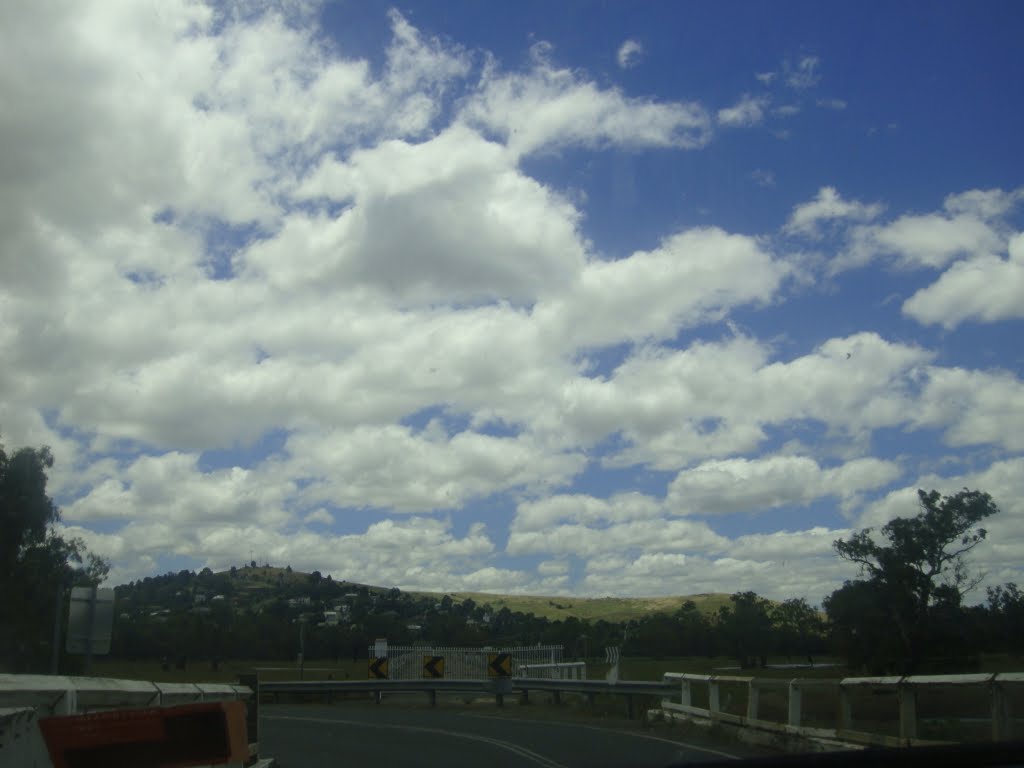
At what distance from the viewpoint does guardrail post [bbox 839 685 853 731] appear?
1241cm

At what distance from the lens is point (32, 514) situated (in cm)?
3697

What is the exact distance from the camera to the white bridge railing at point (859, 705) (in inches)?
361

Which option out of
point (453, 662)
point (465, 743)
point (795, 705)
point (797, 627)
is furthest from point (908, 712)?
point (453, 662)

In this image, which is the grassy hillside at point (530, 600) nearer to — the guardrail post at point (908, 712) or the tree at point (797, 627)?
the tree at point (797, 627)

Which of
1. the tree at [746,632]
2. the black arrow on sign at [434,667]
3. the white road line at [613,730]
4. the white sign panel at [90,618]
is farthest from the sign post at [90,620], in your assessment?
the tree at [746,632]

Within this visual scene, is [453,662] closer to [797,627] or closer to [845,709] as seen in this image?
[797,627]

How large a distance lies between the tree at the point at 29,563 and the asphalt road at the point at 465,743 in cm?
1120

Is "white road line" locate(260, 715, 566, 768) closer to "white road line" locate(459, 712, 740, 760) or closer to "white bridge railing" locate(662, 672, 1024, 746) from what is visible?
"white road line" locate(459, 712, 740, 760)

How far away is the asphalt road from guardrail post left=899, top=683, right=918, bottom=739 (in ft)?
6.24

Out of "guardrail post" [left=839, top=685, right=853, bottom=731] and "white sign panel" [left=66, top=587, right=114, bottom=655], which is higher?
"white sign panel" [left=66, top=587, right=114, bottom=655]

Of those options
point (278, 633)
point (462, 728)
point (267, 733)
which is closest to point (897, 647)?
point (462, 728)

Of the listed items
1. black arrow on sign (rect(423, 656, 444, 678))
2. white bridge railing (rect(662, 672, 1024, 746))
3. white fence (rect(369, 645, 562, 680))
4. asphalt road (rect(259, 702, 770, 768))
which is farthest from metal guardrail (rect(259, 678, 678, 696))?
white bridge railing (rect(662, 672, 1024, 746))

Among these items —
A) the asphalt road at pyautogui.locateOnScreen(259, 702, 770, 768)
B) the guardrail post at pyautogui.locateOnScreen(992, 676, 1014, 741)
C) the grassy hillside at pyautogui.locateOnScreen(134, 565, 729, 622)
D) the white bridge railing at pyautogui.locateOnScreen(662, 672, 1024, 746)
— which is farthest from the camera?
the grassy hillside at pyautogui.locateOnScreen(134, 565, 729, 622)

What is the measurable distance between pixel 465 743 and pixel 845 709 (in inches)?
308
